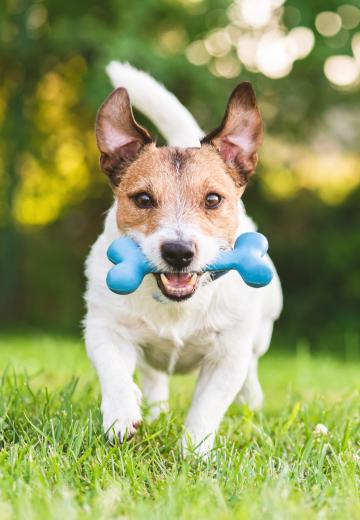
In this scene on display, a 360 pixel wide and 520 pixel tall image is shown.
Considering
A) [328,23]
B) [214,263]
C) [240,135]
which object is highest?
A: [328,23]

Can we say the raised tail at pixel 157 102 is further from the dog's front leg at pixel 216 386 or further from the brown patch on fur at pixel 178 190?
the dog's front leg at pixel 216 386

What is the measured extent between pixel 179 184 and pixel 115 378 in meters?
1.09

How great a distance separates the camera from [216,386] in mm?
3998

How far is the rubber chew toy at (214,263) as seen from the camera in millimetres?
3631

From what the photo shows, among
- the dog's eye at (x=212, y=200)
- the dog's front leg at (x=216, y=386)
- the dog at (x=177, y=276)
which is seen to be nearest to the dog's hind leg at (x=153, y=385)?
the dog at (x=177, y=276)

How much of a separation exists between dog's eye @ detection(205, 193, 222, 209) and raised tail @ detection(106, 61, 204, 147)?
111 cm

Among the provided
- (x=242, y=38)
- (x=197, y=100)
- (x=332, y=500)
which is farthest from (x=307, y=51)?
(x=332, y=500)

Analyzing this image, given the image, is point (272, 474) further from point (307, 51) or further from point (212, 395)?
point (307, 51)

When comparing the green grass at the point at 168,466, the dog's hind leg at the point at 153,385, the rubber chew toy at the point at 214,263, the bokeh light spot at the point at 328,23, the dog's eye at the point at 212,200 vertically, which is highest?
the bokeh light spot at the point at 328,23

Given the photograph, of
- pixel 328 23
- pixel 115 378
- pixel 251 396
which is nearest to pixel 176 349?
pixel 115 378

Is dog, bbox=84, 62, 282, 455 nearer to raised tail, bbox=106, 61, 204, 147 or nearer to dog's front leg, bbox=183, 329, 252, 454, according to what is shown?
dog's front leg, bbox=183, 329, 252, 454

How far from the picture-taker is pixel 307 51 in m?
11.8

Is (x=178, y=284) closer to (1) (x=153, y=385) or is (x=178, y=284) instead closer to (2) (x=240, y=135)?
(2) (x=240, y=135)

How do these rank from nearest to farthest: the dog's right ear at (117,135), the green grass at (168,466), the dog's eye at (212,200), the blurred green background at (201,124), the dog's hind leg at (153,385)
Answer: the green grass at (168,466), the dog's eye at (212,200), the dog's right ear at (117,135), the dog's hind leg at (153,385), the blurred green background at (201,124)
